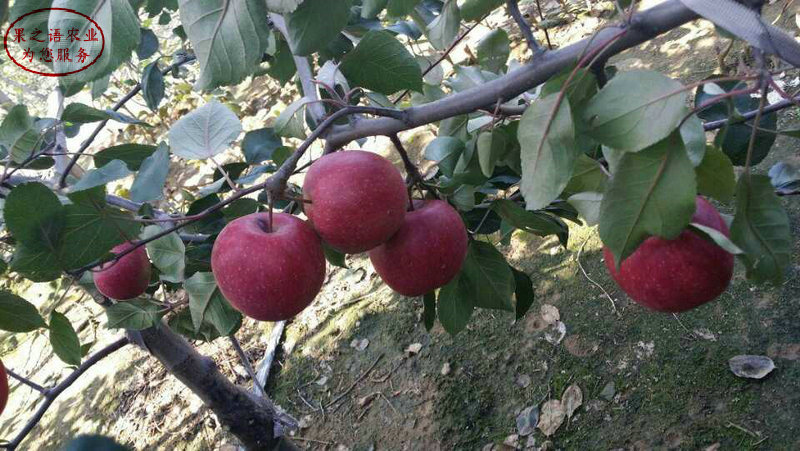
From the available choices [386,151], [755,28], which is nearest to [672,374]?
[755,28]

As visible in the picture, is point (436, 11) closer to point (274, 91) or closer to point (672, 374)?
point (672, 374)

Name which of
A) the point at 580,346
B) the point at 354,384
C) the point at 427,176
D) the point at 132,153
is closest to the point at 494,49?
the point at 427,176

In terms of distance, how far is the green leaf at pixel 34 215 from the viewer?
809 mm

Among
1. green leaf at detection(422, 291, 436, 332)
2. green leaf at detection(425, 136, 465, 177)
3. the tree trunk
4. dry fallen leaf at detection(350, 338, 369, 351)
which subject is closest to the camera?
green leaf at detection(425, 136, 465, 177)

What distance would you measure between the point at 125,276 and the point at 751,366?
4.89 ft

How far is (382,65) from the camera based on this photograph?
3.17 ft

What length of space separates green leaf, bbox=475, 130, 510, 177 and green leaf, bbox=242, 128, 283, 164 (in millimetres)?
575

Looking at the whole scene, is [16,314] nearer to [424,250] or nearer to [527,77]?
[424,250]

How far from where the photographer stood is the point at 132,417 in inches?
103

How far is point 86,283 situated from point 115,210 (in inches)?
23.2

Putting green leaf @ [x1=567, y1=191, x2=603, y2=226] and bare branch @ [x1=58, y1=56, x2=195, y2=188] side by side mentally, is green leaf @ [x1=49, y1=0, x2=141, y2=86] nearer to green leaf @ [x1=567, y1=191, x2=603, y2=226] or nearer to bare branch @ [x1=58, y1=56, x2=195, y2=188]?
green leaf @ [x1=567, y1=191, x2=603, y2=226]

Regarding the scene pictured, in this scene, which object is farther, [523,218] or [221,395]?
[221,395]

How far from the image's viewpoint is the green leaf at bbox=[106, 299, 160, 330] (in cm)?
122

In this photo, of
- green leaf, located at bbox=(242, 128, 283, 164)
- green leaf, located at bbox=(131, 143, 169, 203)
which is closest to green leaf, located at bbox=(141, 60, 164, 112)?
green leaf, located at bbox=(242, 128, 283, 164)
